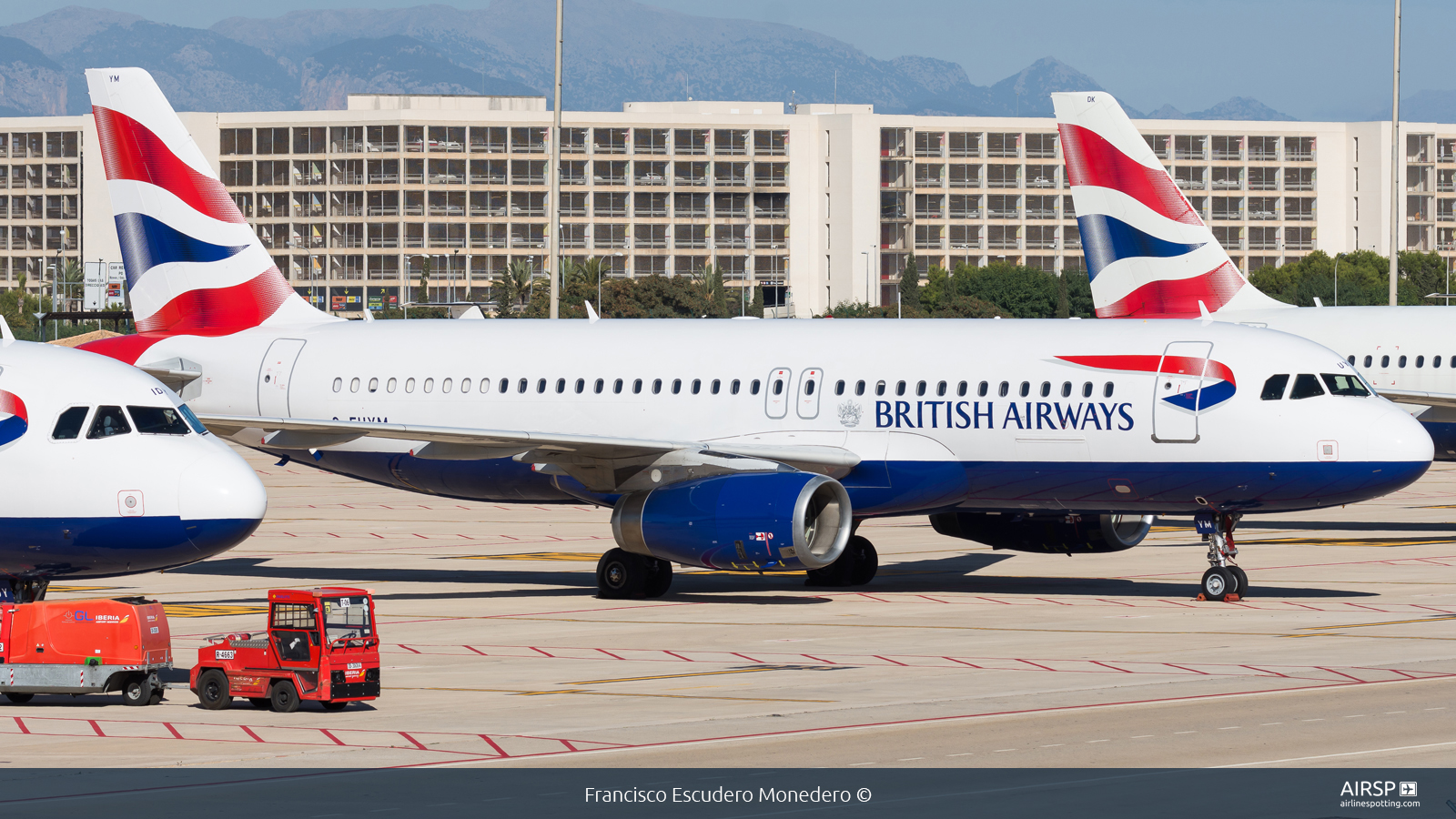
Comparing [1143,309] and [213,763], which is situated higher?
[1143,309]

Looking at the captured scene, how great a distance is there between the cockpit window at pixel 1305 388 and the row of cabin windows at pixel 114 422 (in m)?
17.4

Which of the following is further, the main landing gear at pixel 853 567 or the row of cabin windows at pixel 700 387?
the main landing gear at pixel 853 567

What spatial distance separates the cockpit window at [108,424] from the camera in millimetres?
22766

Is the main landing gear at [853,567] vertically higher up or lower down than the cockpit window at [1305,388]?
lower down

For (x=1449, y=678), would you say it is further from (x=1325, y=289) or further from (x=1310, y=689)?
(x=1325, y=289)

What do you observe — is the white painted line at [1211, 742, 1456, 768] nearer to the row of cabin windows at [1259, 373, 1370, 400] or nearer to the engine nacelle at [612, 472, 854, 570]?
the engine nacelle at [612, 472, 854, 570]

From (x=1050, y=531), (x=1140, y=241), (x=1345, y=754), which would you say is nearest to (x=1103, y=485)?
(x=1050, y=531)

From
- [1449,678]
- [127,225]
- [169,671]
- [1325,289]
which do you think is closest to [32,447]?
[169,671]

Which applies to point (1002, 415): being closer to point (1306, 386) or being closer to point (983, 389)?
point (983, 389)

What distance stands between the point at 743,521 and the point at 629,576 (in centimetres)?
335

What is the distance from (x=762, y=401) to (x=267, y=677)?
1498 cm
